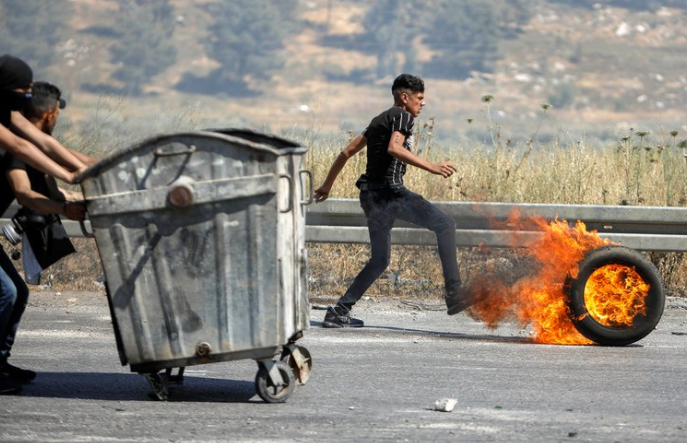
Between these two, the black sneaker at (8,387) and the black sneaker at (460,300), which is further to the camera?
the black sneaker at (460,300)

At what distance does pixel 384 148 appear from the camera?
375 inches

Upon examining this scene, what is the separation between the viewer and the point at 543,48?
10812 cm

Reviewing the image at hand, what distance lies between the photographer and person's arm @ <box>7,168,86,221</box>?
20.8ft

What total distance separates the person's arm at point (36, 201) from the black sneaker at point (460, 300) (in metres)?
3.61

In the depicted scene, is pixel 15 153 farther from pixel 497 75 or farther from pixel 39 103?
pixel 497 75

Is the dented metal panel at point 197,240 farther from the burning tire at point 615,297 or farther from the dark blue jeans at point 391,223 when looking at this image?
the dark blue jeans at point 391,223

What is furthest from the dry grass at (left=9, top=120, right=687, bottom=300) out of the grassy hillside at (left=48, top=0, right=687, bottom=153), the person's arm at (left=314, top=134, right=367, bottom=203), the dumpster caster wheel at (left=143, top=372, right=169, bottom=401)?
the grassy hillside at (left=48, top=0, right=687, bottom=153)

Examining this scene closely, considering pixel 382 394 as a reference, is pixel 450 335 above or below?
below

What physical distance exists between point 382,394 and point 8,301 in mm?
2189

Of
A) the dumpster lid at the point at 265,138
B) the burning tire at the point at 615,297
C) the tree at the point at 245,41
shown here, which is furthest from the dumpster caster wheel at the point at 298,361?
the tree at the point at 245,41

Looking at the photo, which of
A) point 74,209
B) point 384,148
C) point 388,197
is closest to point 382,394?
point 74,209

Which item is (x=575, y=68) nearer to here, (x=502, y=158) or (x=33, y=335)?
(x=502, y=158)

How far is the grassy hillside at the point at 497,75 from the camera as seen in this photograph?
8862 cm

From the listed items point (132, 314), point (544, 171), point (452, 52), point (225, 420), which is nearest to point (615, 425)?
point (225, 420)
